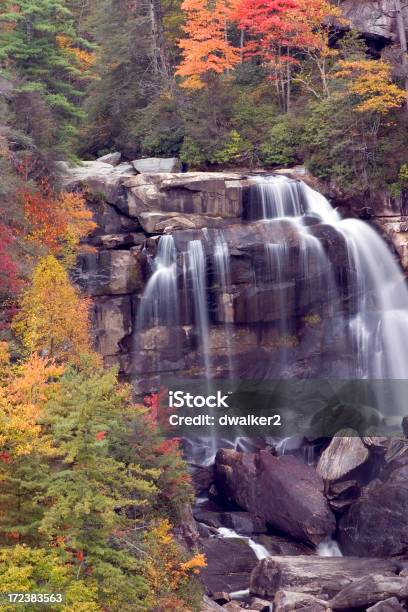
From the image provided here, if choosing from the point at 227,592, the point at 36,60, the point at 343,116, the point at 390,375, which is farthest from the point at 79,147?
the point at 227,592

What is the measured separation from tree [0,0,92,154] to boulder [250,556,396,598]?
18179mm

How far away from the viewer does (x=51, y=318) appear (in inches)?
961

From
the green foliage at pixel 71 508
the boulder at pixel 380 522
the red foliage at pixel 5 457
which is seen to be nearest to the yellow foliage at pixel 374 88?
the boulder at pixel 380 522

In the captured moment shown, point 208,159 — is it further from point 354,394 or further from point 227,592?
point 227,592

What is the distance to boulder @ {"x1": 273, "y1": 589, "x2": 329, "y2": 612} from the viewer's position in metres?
22.0

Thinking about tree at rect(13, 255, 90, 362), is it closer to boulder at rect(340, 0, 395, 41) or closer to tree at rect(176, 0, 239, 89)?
tree at rect(176, 0, 239, 89)

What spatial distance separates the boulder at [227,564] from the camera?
79.7ft

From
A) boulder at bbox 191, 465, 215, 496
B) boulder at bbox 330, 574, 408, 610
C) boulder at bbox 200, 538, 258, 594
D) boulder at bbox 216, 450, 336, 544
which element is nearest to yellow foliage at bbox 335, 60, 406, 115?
boulder at bbox 216, 450, 336, 544

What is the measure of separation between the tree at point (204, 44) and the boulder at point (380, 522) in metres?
22.4

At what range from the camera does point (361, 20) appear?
136 feet

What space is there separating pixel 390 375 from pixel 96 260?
38.8 feet

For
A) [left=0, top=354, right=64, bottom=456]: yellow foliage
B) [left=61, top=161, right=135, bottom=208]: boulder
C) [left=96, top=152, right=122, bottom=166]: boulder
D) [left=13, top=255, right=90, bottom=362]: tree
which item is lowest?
[left=0, top=354, right=64, bottom=456]: yellow foliage

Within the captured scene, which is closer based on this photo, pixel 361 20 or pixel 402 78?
pixel 402 78

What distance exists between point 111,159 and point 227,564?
22.4 m
